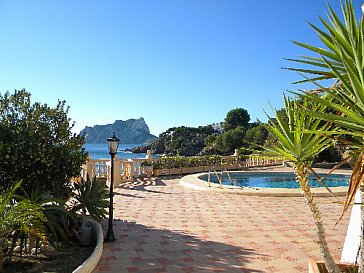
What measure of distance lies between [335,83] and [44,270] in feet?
15.0

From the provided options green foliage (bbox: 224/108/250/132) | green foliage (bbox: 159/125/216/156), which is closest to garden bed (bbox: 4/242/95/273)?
green foliage (bbox: 224/108/250/132)

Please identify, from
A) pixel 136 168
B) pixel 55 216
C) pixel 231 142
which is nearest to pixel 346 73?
pixel 55 216

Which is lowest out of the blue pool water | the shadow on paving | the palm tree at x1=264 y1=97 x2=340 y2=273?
the shadow on paving

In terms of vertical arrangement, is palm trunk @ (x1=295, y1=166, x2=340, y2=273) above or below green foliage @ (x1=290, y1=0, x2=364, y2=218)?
below

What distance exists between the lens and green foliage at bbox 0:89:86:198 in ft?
19.7

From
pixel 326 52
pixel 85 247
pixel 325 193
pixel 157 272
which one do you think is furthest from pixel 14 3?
pixel 325 193

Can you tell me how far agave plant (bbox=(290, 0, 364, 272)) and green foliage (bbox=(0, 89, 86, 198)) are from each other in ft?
17.5

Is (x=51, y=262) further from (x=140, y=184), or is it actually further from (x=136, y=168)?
(x=136, y=168)

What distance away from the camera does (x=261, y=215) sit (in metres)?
8.40

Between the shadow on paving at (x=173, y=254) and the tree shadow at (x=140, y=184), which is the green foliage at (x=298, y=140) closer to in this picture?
the shadow on paving at (x=173, y=254)

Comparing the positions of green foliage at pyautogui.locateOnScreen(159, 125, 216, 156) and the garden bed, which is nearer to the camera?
the garden bed

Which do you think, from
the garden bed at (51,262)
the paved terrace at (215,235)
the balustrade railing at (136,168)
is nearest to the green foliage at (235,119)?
the balustrade railing at (136,168)

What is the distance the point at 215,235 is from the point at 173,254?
1467mm

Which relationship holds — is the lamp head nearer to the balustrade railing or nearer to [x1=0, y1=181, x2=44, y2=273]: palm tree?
the balustrade railing
